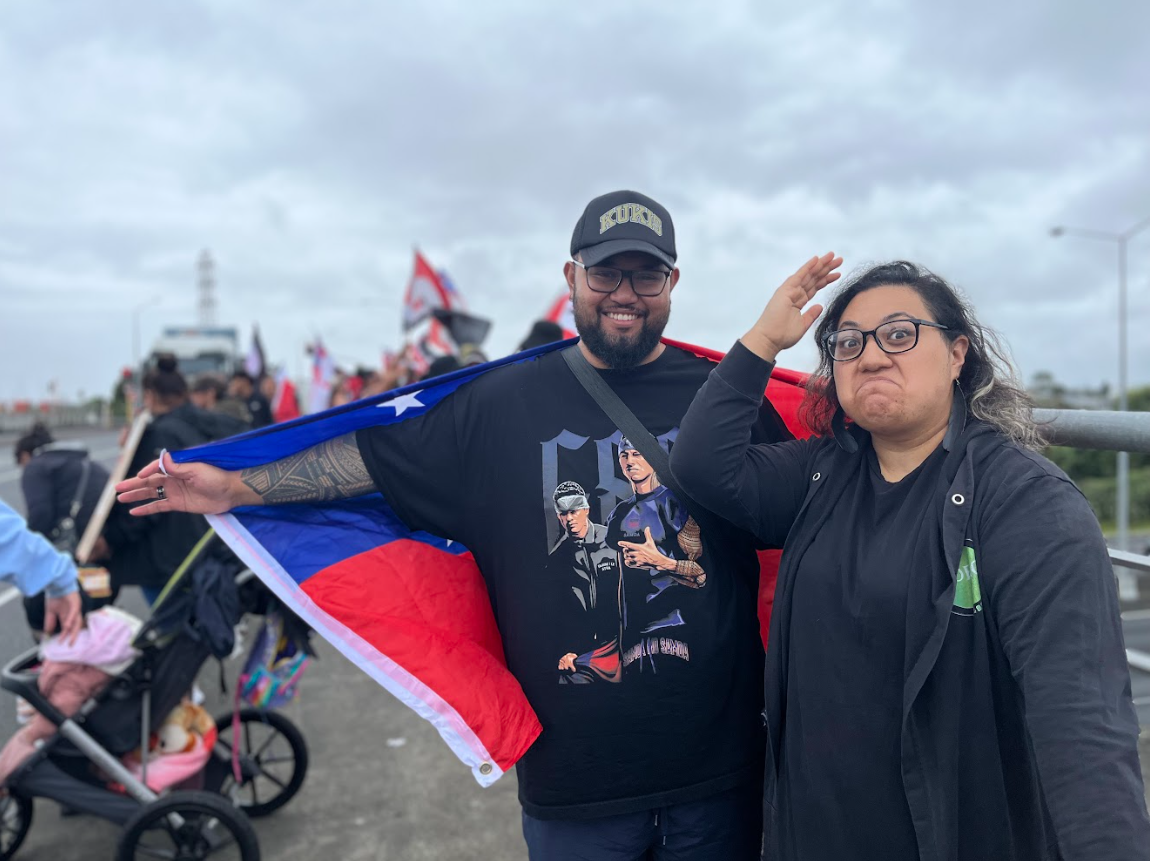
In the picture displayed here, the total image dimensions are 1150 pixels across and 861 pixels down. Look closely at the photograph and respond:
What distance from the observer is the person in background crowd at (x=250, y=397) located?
10.7 meters

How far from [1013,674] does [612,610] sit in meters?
0.89

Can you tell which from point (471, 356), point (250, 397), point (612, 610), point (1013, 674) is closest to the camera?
point (1013, 674)

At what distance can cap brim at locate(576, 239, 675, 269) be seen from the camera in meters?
2.16

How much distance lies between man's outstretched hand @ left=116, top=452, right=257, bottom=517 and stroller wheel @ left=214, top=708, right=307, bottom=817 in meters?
1.83

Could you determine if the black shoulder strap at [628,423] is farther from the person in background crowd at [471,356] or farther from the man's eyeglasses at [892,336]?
the person in background crowd at [471,356]

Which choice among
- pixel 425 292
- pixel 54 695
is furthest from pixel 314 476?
pixel 425 292

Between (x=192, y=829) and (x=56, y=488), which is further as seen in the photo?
(x=56, y=488)

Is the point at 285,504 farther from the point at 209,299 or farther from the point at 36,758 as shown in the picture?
the point at 209,299

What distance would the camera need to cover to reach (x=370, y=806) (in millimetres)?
3990

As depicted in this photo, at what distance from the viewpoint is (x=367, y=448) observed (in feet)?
7.82

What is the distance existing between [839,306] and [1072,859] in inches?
43.9

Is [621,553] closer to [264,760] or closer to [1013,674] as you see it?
[1013,674]

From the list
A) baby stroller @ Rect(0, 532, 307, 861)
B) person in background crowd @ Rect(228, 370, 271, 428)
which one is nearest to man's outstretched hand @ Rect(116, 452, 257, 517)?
baby stroller @ Rect(0, 532, 307, 861)

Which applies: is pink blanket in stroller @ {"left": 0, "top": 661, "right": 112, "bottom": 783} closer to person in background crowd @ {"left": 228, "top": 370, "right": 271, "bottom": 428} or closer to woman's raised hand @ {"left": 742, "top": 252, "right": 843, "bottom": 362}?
woman's raised hand @ {"left": 742, "top": 252, "right": 843, "bottom": 362}
